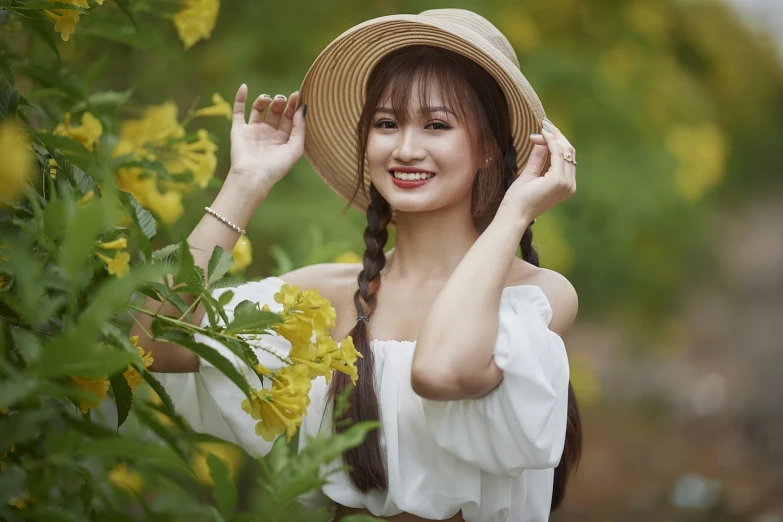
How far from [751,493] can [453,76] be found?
12.2 ft

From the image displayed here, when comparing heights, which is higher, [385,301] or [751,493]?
[385,301]

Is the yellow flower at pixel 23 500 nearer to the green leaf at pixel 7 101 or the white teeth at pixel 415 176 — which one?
the green leaf at pixel 7 101

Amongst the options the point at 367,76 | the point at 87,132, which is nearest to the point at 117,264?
the point at 87,132

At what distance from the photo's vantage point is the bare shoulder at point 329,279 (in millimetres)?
1816

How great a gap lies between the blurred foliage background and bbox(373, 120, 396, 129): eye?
1.16 feet

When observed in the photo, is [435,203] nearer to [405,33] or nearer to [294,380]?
[405,33]

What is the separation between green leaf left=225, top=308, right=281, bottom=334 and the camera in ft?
3.89

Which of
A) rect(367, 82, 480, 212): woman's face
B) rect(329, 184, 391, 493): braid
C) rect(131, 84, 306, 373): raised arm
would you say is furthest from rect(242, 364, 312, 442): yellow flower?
rect(367, 82, 480, 212): woman's face

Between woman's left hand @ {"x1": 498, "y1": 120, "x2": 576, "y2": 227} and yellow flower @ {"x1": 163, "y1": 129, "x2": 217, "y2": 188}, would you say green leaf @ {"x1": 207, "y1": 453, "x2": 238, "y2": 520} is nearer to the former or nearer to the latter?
woman's left hand @ {"x1": 498, "y1": 120, "x2": 576, "y2": 227}

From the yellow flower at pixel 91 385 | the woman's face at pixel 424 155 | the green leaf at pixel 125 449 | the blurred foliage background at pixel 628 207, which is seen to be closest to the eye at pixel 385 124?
the woman's face at pixel 424 155

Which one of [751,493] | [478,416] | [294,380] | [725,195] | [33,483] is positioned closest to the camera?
[33,483]

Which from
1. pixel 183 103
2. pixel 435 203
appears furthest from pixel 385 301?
pixel 183 103

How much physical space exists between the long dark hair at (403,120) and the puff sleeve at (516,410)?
0.43 feet

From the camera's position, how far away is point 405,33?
166cm
